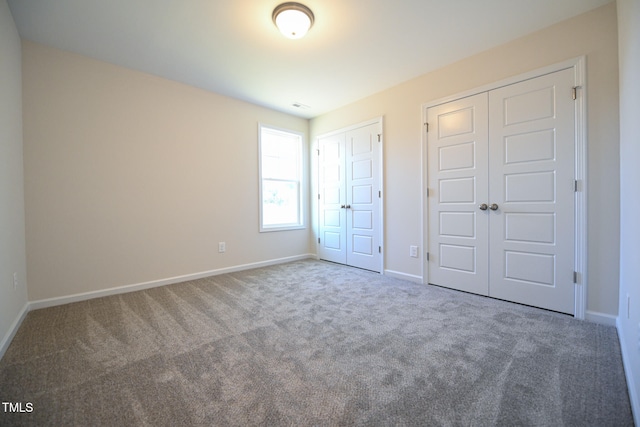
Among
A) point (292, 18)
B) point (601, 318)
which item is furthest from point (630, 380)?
point (292, 18)

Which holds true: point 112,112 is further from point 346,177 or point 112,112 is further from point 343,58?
point 346,177

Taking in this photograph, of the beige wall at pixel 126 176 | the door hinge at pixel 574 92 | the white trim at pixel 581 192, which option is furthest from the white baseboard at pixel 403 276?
the door hinge at pixel 574 92

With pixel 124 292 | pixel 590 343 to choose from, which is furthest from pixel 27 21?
pixel 590 343

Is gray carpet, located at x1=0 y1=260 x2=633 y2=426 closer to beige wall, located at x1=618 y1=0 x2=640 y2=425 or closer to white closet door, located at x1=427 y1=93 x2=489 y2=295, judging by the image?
beige wall, located at x1=618 y1=0 x2=640 y2=425

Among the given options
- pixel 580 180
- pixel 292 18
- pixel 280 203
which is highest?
pixel 292 18

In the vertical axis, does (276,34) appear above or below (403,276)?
above

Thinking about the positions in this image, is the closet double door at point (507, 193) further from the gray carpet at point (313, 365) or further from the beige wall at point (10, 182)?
the beige wall at point (10, 182)

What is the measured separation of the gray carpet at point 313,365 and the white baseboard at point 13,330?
52 mm

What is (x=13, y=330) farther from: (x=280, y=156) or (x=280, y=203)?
(x=280, y=156)

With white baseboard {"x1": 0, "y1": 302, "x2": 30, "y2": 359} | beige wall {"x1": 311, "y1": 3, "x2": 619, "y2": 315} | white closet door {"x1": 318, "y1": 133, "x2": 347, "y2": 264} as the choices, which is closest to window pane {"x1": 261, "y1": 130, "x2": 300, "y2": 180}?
white closet door {"x1": 318, "y1": 133, "x2": 347, "y2": 264}

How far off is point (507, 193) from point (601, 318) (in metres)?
1.25

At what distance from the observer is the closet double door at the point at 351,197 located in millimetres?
3922

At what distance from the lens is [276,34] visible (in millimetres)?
2486

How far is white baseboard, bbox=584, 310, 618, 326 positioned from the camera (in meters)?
2.14
